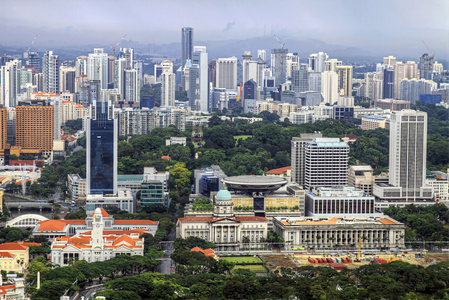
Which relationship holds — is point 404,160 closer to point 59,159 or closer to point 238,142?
point 238,142

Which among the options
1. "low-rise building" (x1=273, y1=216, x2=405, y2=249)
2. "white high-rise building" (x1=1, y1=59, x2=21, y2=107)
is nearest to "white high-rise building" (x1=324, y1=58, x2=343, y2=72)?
"white high-rise building" (x1=1, y1=59, x2=21, y2=107)

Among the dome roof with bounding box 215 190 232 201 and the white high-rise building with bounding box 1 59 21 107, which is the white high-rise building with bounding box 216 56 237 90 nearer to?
the white high-rise building with bounding box 1 59 21 107

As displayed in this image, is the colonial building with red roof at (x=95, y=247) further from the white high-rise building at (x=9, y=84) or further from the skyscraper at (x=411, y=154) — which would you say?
the white high-rise building at (x=9, y=84)

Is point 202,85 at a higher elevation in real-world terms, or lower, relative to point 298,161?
higher

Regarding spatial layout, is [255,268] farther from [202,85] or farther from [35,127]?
[202,85]

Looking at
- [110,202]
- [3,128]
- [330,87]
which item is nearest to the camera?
[110,202]

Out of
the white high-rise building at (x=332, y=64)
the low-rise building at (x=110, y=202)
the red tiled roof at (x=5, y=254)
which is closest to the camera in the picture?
the red tiled roof at (x=5, y=254)

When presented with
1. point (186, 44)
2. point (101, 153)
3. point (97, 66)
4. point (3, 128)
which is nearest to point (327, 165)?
point (101, 153)

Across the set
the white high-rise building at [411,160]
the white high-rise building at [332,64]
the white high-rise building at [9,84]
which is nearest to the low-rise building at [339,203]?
the white high-rise building at [411,160]
